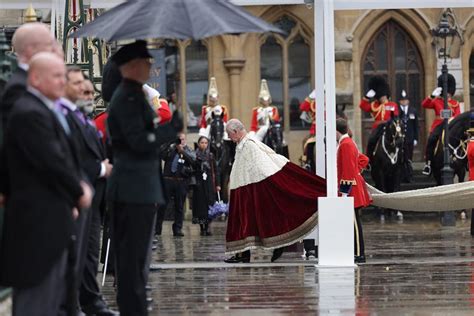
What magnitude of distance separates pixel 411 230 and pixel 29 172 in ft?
56.4

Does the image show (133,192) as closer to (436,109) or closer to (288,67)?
(436,109)

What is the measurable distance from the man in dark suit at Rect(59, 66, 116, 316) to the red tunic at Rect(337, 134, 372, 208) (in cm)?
526

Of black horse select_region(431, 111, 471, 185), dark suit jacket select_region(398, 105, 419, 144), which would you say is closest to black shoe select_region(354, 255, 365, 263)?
black horse select_region(431, 111, 471, 185)

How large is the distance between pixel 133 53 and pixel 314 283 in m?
4.77

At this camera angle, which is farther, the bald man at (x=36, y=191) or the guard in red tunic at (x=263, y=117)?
the guard in red tunic at (x=263, y=117)

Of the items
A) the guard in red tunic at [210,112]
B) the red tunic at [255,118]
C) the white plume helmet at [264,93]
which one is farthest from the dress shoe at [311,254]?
the white plume helmet at [264,93]

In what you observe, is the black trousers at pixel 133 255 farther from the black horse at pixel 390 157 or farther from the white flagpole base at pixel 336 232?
the black horse at pixel 390 157

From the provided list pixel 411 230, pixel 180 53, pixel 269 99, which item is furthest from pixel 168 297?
pixel 180 53

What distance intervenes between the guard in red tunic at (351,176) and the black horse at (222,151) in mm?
11692

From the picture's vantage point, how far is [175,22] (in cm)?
1041

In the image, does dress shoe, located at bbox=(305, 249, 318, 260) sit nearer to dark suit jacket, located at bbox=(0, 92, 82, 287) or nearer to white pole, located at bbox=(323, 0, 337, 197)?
white pole, located at bbox=(323, 0, 337, 197)

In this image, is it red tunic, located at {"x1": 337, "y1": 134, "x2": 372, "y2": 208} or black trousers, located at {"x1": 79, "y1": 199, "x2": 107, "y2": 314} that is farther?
red tunic, located at {"x1": 337, "y1": 134, "x2": 372, "y2": 208}

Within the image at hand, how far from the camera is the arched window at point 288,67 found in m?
36.0

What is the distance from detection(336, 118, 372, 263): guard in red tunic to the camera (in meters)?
Answer: 17.0
